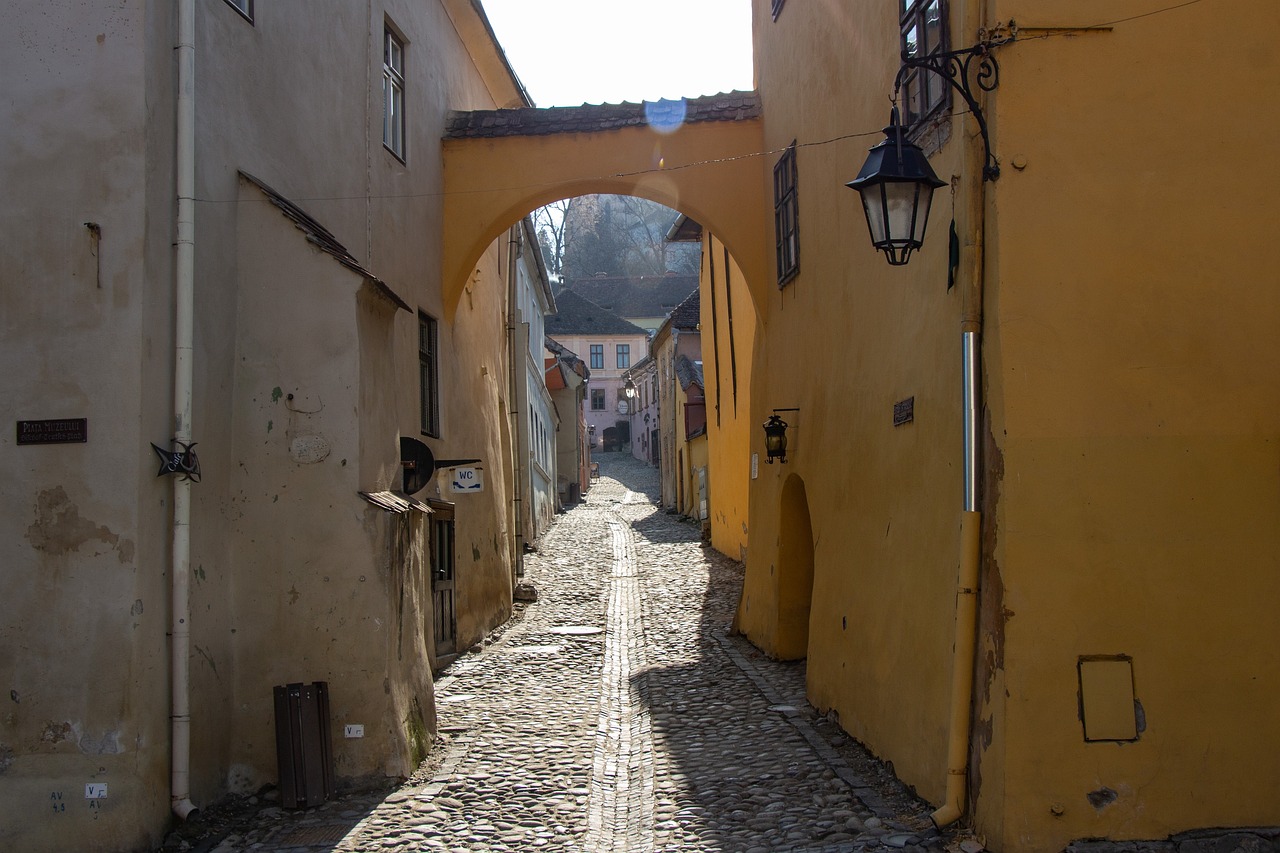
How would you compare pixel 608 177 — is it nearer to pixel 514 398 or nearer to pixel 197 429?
pixel 197 429

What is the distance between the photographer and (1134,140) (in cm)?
582

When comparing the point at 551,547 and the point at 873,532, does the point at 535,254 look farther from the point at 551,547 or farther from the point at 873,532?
the point at 873,532

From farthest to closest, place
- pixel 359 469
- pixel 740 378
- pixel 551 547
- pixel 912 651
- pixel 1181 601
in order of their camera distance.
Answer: pixel 551 547 → pixel 740 378 → pixel 359 469 → pixel 912 651 → pixel 1181 601

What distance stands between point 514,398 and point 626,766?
471 inches

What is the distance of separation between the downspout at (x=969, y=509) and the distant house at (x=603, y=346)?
62.1 meters

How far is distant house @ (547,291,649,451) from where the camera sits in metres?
69.3

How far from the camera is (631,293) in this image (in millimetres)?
→ 72625

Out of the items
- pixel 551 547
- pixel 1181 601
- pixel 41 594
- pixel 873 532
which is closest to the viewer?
pixel 1181 601

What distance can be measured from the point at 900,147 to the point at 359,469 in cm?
396

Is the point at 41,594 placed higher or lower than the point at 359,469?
lower

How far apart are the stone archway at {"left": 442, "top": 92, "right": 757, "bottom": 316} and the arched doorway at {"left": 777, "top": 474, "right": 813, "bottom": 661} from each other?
2419 mm

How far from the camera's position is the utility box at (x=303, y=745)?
712cm

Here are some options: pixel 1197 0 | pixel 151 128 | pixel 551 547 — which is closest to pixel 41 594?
pixel 151 128

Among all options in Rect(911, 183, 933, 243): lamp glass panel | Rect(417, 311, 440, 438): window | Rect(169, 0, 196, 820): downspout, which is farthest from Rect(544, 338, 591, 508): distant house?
Rect(911, 183, 933, 243): lamp glass panel
